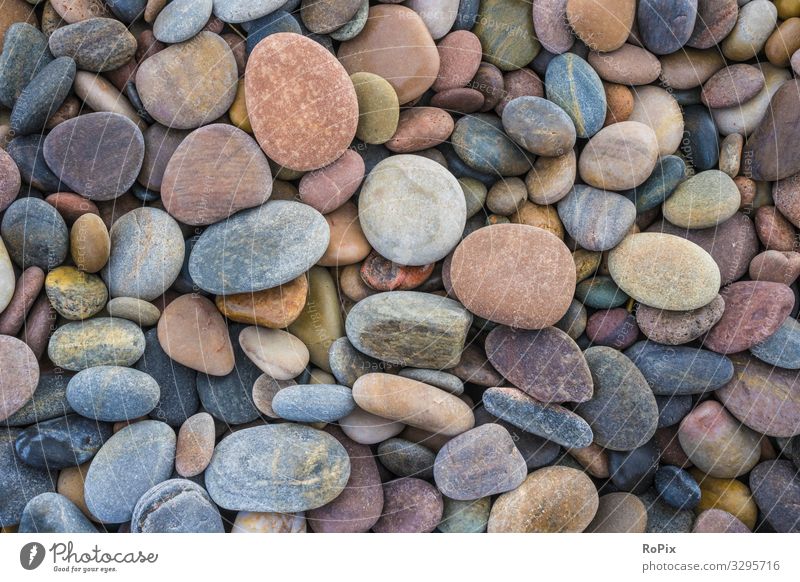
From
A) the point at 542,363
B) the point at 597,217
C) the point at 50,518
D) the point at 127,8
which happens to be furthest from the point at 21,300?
the point at 597,217

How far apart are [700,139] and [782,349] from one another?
0.57 meters

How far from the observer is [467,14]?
1.70m

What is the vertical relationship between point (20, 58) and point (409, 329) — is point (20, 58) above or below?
above

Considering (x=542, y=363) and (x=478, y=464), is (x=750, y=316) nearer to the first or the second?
(x=542, y=363)

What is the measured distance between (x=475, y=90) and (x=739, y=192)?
0.73 m

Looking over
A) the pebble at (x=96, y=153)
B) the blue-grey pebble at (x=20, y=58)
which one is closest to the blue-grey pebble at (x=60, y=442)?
the pebble at (x=96, y=153)

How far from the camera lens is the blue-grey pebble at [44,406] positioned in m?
1.59

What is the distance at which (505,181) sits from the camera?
5.55 feet

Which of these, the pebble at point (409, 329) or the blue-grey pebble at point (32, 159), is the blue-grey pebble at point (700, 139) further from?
the blue-grey pebble at point (32, 159)

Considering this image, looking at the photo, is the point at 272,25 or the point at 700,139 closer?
the point at 272,25

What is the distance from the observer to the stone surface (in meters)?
1.58
